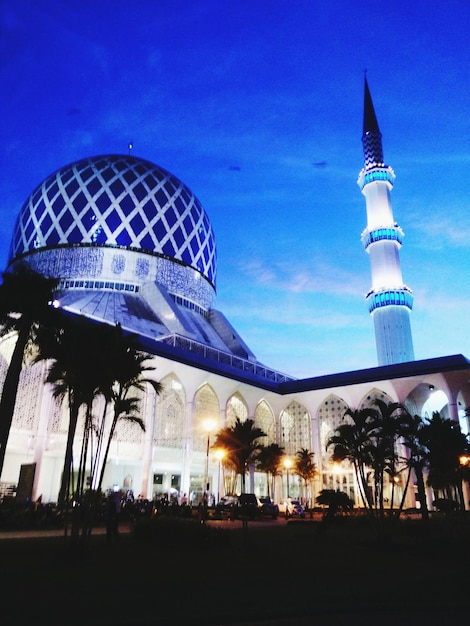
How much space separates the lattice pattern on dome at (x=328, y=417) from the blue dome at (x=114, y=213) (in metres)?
18.1

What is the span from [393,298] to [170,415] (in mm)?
23322

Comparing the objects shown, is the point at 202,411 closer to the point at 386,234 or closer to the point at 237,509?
the point at 237,509

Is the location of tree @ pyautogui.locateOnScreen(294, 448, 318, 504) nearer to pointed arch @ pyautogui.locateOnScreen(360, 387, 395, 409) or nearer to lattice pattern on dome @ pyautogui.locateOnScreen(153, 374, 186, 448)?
pointed arch @ pyautogui.locateOnScreen(360, 387, 395, 409)

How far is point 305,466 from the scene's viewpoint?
3775 centimetres

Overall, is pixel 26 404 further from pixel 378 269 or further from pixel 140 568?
pixel 378 269

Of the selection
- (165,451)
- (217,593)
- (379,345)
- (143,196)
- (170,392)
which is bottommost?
(217,593)

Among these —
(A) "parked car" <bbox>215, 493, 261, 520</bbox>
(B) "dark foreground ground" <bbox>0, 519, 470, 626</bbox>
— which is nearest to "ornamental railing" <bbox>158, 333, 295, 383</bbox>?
(A) "parked car" <bbox>215, 493, 261, 520</bbox>

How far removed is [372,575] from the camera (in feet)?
27.6

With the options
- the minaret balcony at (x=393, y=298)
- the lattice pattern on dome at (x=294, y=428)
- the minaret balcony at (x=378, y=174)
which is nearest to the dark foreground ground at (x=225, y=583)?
the lattice pattern on dome at (x=294, y=428)

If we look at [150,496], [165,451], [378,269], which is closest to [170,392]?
[165,451]

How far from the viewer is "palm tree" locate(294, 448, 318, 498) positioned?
124 feet

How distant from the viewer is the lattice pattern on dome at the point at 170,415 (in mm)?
32562

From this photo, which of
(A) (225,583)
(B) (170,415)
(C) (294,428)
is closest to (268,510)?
(B) (170,415)

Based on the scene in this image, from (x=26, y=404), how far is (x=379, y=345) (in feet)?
100.0
